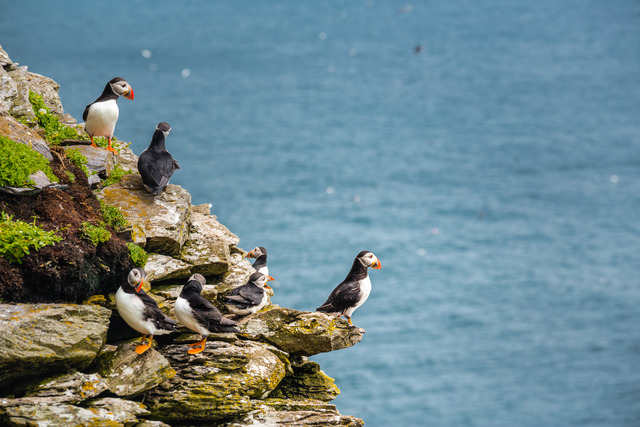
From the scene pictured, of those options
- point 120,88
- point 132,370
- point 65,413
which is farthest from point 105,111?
point 65,413

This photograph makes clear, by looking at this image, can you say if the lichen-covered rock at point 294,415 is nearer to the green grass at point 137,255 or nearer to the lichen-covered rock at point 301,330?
the lichen-covered rock at point 301,330

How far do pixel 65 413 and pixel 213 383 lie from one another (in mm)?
3026

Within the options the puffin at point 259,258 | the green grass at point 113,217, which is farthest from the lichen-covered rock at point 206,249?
the green grass at point 113,217

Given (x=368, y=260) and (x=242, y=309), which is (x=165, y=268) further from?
(x=368, y=260)

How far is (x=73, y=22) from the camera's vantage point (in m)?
120

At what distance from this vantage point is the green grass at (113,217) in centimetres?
1589

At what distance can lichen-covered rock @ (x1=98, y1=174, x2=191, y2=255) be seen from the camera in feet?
54.4

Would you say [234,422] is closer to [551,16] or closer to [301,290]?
[301,290]

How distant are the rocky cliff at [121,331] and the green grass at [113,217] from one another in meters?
0.10

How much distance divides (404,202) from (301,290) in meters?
28.7

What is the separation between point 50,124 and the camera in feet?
60.8

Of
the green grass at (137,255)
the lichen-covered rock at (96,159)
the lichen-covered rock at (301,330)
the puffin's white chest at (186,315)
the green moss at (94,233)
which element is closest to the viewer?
the puffin's white chest at (186,315)

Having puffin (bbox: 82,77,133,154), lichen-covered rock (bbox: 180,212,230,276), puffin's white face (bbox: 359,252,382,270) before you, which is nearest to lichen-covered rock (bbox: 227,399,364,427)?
puffin's white face (bbox: 359,252,382,270)

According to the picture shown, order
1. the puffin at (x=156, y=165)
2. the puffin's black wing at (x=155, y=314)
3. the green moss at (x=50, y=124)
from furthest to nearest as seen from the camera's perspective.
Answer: the green moss at (x=50, y=124) → the puffin at (x=156, y=165) → the puffin's black wing at (x=155, y=314)
